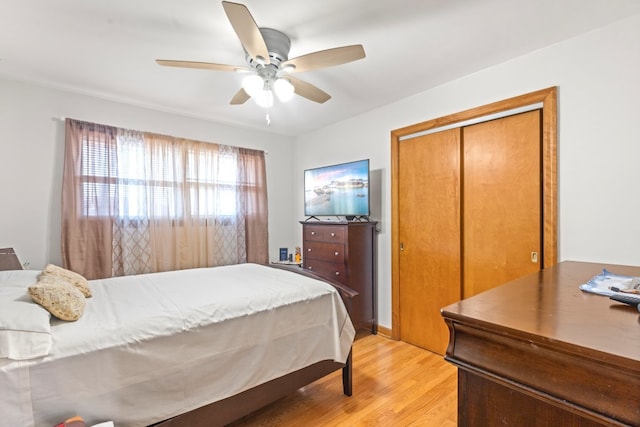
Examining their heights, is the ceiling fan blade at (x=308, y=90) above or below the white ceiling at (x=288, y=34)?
below

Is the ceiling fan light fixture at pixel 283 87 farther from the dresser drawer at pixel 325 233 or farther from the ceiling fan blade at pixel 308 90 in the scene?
the dresser drawer at pixel 325 233

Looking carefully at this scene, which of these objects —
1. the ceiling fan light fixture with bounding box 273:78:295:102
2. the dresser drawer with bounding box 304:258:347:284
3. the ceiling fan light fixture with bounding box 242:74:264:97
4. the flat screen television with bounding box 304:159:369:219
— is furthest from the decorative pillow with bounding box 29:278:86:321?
the flat screen television with bounding box 304:159:369:219

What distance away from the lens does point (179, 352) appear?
4.61 ft

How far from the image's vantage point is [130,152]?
3.11 m

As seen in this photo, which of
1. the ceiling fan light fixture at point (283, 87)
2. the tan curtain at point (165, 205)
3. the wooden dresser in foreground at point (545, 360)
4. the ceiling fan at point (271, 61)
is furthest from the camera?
the tan curtain at point (165, 205)

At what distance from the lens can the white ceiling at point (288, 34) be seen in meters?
1.70

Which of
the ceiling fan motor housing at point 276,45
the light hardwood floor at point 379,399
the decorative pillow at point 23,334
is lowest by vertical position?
the light hardwood floor at point 379,399

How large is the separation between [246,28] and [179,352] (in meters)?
1.60

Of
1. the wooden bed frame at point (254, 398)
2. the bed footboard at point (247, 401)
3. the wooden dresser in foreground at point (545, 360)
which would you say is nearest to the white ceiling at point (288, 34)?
the wooden dresser in foreground at point (545, 360)

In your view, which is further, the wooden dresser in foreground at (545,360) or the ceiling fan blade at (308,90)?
the ceiling fan blade at (308,90)

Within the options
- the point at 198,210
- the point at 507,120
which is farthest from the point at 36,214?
the point at 507,120

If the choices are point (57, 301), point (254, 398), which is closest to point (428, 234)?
point (254, 398)

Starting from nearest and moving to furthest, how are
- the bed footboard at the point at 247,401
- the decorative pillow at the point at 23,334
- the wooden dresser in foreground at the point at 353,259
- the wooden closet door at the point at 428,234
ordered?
1. the decorative pillow at the point at 23,334
2. the bed footboard at the point at 247,401
3. the wooden closet door at the point at 428,234
4. the wooden dresser in foreground at the point at 353,259

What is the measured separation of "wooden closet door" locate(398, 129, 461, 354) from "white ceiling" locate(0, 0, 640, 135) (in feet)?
2.17
